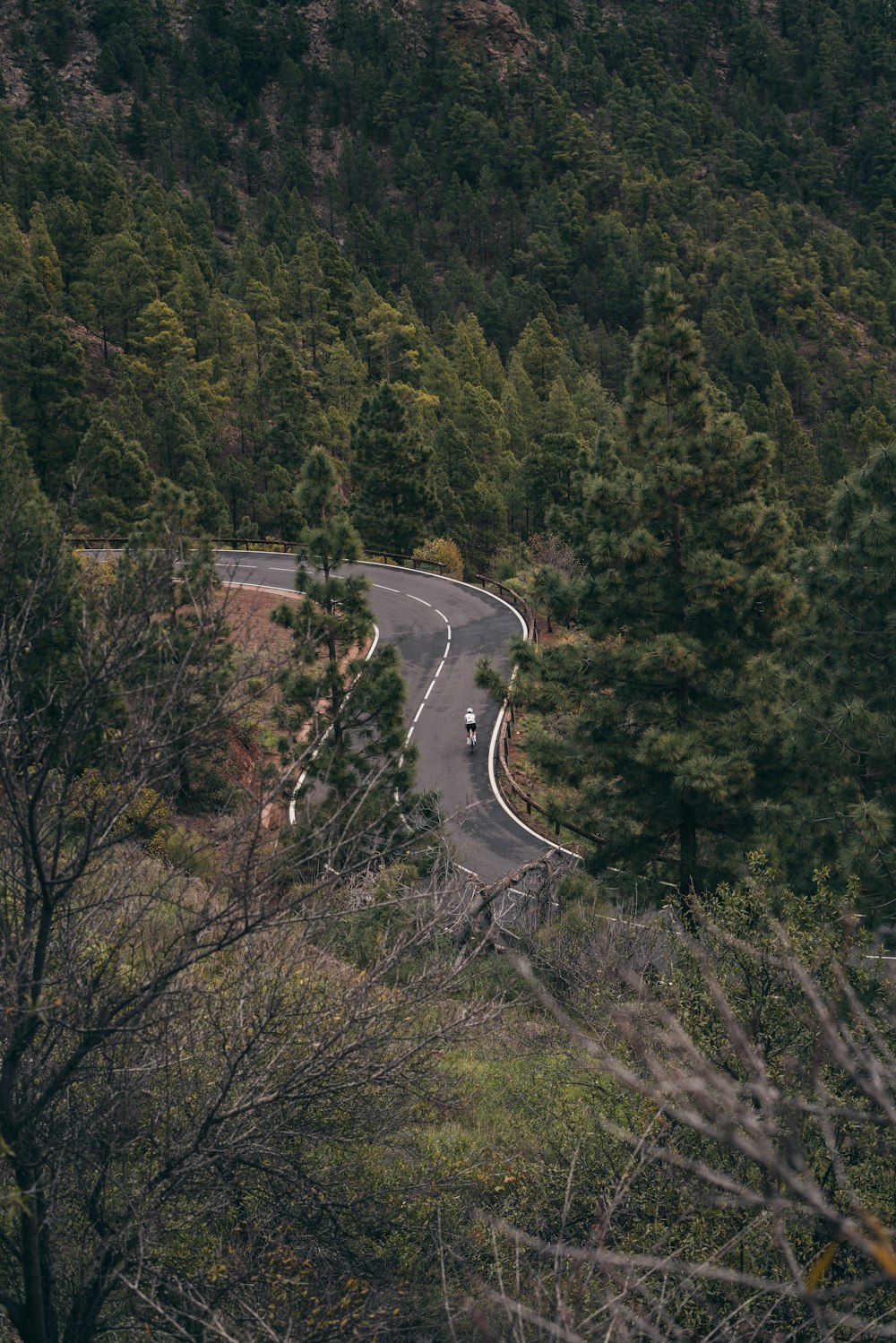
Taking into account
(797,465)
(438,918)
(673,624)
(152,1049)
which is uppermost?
(438,918)

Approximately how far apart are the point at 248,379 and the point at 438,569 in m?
21.4

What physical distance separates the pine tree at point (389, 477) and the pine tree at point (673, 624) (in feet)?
105

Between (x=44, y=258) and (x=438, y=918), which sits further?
(x=44, y=258)

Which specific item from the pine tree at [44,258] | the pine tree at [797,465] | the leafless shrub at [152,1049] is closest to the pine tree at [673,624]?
the leafless shrub at [152,1049]

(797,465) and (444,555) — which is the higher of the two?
(444,555)

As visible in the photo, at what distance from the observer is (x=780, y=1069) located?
972 centimetres

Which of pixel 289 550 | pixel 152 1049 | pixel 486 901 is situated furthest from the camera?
pixel 289 550

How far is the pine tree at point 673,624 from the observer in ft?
61.8

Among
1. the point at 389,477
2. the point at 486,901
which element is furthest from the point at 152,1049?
the point at 389,477

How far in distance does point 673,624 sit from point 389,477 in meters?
33.3

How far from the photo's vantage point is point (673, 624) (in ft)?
65.3

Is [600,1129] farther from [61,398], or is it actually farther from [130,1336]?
[61,398]

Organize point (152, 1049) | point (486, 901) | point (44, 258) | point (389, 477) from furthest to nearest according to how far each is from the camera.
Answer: point (44, 258)
point (389, 477)
point (486, 901)
point (152, 1049)

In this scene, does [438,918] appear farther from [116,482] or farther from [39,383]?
[39,383]
